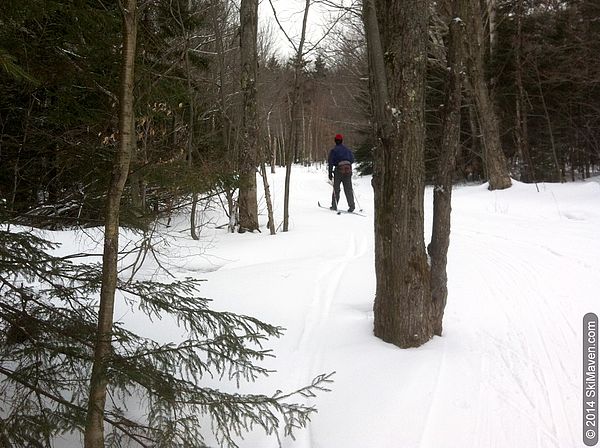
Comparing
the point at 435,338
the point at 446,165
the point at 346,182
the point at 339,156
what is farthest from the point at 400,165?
the point at 339,156

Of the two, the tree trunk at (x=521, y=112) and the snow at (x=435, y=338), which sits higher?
the tree trunk at (x=521, y=112)

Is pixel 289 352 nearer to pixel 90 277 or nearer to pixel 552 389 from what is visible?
pixel 90 277

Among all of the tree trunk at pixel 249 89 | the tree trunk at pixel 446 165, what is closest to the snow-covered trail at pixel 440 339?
the tree trunk at pixel 446 165

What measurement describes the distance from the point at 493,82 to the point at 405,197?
1721 centimetres

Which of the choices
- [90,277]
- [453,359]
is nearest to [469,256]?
[453,359]

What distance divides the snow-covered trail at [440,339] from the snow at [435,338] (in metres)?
0.01

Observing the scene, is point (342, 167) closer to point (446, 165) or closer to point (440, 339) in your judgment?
point (446, 165)

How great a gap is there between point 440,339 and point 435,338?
4cm

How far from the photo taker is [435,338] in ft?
11.6

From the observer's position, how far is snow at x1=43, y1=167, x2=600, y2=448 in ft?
8.29

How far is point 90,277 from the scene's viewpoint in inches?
110

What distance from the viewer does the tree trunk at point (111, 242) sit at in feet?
6.69

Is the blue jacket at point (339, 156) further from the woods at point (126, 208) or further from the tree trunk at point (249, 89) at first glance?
the woods at point (126, 208)

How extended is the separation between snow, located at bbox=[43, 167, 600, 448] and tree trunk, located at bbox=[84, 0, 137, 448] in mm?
912
